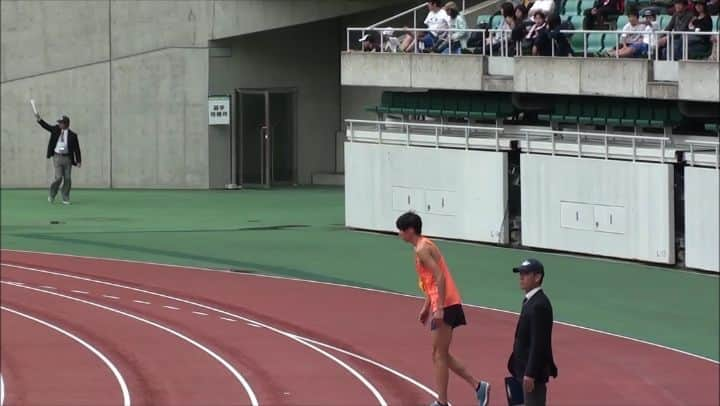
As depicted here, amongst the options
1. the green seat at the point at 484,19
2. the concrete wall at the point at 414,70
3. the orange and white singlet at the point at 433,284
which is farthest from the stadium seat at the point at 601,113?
the orange and white singlet at the point at 433,284

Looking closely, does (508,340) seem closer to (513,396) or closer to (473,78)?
(513,396)

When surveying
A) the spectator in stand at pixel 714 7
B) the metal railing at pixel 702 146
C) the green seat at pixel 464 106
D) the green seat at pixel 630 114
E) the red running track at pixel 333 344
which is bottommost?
the red running track at pixel 333 344

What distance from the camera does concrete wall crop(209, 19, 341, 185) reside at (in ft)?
119

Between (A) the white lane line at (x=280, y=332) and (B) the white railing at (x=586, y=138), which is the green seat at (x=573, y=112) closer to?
(B) the white railing at (x=586, y=138)

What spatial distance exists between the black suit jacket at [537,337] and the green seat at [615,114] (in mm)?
13751

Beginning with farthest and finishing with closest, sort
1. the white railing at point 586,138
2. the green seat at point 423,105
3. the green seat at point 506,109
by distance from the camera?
the green seat at point 423,105 → the green seat at point 506,109 → the white railing at point 586,138

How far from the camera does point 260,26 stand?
35000 millimetres

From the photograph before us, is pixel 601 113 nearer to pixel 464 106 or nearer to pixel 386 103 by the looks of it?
pixel 464 106

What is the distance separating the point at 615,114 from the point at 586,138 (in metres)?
0.60

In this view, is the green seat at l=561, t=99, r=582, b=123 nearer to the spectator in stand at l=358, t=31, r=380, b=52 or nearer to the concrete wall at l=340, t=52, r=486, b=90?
the concrete wall at l=340, t=52, r=486, b=90

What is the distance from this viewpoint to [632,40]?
2330cm

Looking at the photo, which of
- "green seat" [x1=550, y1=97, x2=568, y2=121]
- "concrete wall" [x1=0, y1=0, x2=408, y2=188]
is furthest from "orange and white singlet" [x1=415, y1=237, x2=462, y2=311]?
"concrete wall" [x1=0, y1=0, x2=408, y2=188]

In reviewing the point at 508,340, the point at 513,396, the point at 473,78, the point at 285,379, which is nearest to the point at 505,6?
the point at 473,78

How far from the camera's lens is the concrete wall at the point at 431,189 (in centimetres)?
2523
